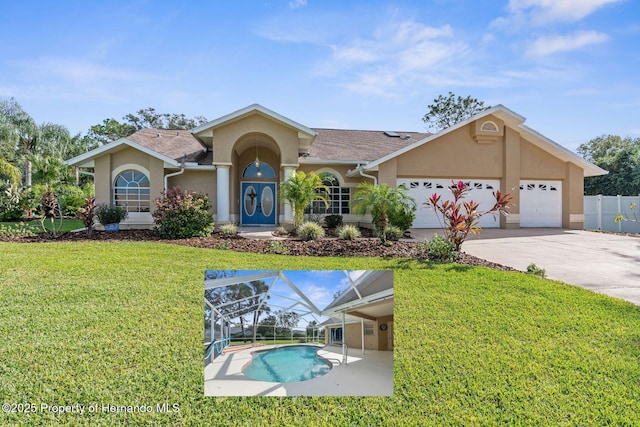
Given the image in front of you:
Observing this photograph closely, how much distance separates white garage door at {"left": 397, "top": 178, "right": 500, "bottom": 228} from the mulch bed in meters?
6.29

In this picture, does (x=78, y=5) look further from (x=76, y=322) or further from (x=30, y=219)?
(x=30, y=219)

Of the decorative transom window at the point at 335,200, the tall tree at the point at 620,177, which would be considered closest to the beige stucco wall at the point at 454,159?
the decorative transom window at the point at 335,200

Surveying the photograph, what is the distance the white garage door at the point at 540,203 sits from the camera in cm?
1941

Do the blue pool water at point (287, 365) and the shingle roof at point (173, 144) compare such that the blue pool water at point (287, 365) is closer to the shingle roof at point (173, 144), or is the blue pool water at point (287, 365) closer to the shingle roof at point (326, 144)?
the shingle roof at point (326, 144)

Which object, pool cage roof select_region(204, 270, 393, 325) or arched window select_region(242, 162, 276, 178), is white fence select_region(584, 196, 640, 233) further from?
pool cage roof select_region(204, 270, 393, 325)

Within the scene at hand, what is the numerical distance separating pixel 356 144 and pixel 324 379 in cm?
2035

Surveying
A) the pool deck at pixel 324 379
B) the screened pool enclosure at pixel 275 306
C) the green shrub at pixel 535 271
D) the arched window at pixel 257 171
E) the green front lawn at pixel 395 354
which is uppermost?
the arched window at pixel 257 171

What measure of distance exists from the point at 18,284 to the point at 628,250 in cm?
1638

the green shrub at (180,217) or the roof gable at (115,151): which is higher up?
the roof gable at (115,151)

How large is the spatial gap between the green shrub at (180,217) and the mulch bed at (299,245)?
0.40m

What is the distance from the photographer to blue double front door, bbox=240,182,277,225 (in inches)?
785

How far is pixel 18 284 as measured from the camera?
7.00 m

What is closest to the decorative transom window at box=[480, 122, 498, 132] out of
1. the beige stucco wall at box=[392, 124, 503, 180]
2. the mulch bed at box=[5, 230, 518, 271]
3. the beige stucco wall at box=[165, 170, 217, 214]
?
the beige stucco wall at box=[392, 124, 503, 180]

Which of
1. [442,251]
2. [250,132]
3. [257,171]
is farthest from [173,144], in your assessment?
[442,251]
